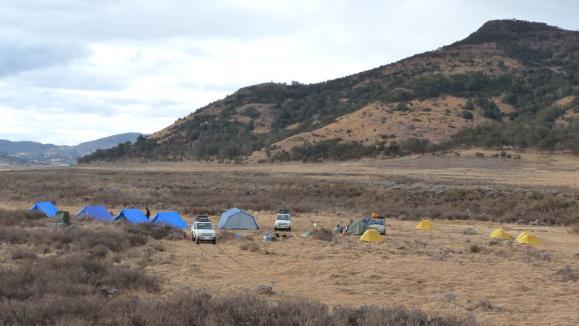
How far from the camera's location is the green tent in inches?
1126

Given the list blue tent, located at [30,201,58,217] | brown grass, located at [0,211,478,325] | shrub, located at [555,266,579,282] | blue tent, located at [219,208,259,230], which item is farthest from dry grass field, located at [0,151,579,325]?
blue tent, located at [30,201,58,217]

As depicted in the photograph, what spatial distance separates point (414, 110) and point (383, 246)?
75.7 meters

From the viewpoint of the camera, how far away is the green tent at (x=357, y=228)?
93.9ft

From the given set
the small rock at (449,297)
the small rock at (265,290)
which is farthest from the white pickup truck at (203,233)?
the small rock at (449,297)

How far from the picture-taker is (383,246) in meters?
25.0

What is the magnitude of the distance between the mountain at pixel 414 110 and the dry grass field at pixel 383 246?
2298 centimetres

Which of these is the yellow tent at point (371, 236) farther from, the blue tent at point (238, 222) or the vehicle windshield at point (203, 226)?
the blue tent at point (238, 222)

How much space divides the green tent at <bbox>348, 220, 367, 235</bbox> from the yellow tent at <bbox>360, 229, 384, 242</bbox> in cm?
171

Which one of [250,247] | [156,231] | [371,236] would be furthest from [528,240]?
[156,231]

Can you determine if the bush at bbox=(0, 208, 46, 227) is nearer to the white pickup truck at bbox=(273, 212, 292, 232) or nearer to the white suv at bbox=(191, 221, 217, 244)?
the white suv at bbox=(191, 221, 217, 244)

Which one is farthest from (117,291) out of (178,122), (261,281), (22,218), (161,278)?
(178,122)

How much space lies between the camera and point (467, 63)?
402ft

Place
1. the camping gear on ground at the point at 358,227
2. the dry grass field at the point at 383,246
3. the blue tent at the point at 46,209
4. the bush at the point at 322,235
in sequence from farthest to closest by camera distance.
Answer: the blue tent at the point at 46,209, the camping gear on ground at the point at 358,227, the bush at the point at 322,235, the dry grass field at the point at 383,246

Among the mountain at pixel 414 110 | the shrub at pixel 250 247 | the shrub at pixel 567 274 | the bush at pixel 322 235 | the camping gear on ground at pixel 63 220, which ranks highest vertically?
the mountain at pixel 414 110
